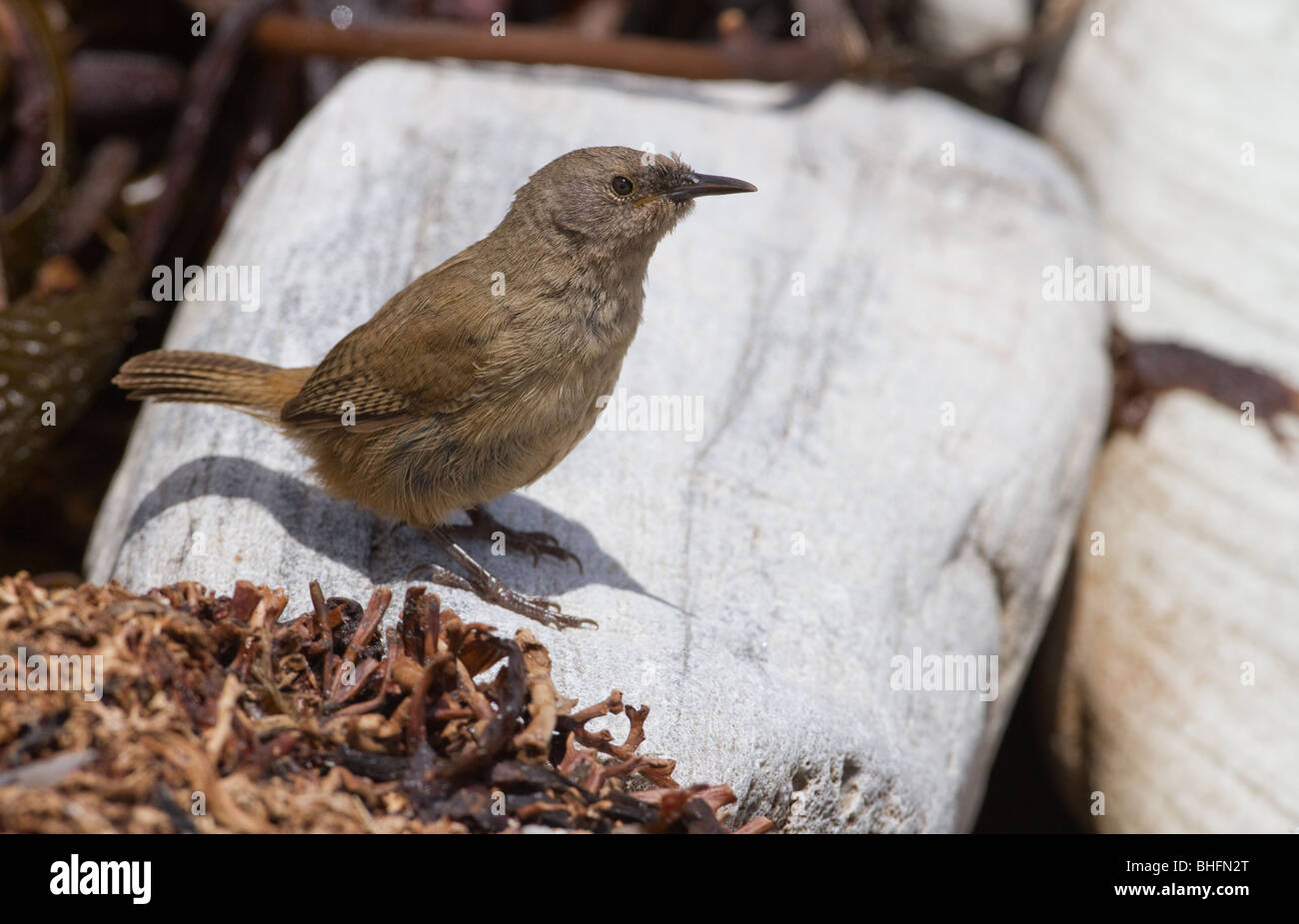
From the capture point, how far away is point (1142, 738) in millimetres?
4922

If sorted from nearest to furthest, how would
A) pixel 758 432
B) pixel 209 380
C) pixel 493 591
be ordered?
pixel 493 591 < pixel 209 380 < pixel 758 432

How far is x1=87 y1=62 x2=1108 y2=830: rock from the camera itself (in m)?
3.43

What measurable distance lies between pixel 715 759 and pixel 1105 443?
3141 mm

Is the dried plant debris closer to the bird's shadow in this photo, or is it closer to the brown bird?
the brown bird

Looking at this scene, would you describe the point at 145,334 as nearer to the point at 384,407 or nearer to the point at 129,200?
the point at 129,200

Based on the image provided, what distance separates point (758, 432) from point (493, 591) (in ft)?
4.49

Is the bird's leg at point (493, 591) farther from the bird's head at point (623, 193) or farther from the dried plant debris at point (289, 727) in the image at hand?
the bird's head at point (623, 193)

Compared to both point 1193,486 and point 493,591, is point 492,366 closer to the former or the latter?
point 493,591

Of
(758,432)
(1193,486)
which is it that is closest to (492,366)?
(758,432)

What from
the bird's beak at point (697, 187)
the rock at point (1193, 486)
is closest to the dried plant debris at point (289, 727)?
the bird's beak at point (697, 187)

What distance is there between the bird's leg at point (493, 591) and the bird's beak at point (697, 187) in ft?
4.11

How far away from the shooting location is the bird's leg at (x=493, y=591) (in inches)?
132

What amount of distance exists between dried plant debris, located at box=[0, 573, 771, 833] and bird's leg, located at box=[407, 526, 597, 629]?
69cm

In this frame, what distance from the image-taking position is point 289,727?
2.28 metres
